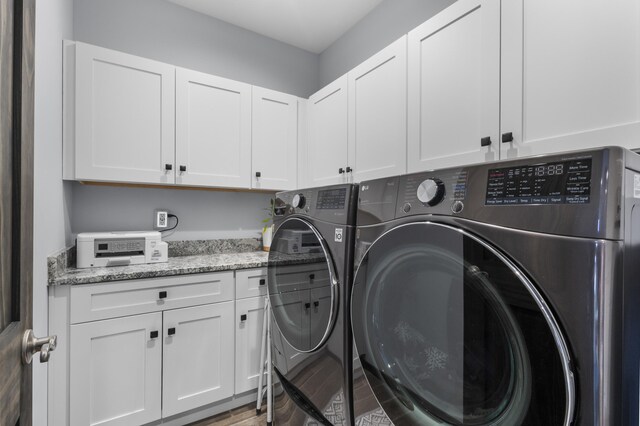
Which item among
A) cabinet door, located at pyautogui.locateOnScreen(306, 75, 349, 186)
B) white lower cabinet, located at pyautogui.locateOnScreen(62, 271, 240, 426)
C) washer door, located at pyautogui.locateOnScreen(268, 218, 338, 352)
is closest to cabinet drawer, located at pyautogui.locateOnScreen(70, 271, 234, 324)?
white lower cabinet, located at pyautogui.locateOnScreen(62, 271, 240, 426)

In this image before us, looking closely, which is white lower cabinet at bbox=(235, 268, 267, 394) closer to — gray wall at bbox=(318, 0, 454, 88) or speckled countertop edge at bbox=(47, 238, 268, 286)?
speckled countertop edge at bbox=(47, 238, 268, 286)

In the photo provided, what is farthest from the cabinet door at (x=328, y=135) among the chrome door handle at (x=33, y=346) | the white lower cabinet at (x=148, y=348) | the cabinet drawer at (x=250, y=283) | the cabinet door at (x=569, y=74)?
the chrome door handle at (x=33, y=346)

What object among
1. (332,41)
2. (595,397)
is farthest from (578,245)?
(332,41)

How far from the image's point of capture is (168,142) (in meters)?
2.06

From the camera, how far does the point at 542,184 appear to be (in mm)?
606

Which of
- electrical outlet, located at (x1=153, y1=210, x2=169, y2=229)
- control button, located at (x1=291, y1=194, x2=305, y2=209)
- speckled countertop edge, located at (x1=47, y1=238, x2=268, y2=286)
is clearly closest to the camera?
control button, located at (x1=291, y1=194, x2=305, y2=209)

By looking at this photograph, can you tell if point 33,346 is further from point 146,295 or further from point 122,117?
point 122,117

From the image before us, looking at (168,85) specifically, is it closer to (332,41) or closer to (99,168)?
(99,168)

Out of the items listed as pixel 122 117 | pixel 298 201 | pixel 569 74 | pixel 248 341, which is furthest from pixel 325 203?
pixel 122 117

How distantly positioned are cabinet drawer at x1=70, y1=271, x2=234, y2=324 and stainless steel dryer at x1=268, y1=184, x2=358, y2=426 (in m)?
0.48

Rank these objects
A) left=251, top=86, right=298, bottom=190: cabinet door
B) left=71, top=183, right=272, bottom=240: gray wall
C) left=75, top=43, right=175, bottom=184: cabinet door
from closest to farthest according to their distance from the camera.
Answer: left=75, top=43, right=175, bottom=184: cabinet door
left=71, top=183, right=272, bottom=240: gray wall
left=251, top=86, right=298, bottom=190: cabinet door

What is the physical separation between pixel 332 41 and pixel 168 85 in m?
1.58

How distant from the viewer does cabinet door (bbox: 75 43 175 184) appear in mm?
1809

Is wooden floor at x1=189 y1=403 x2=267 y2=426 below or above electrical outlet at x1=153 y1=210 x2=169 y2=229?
below
